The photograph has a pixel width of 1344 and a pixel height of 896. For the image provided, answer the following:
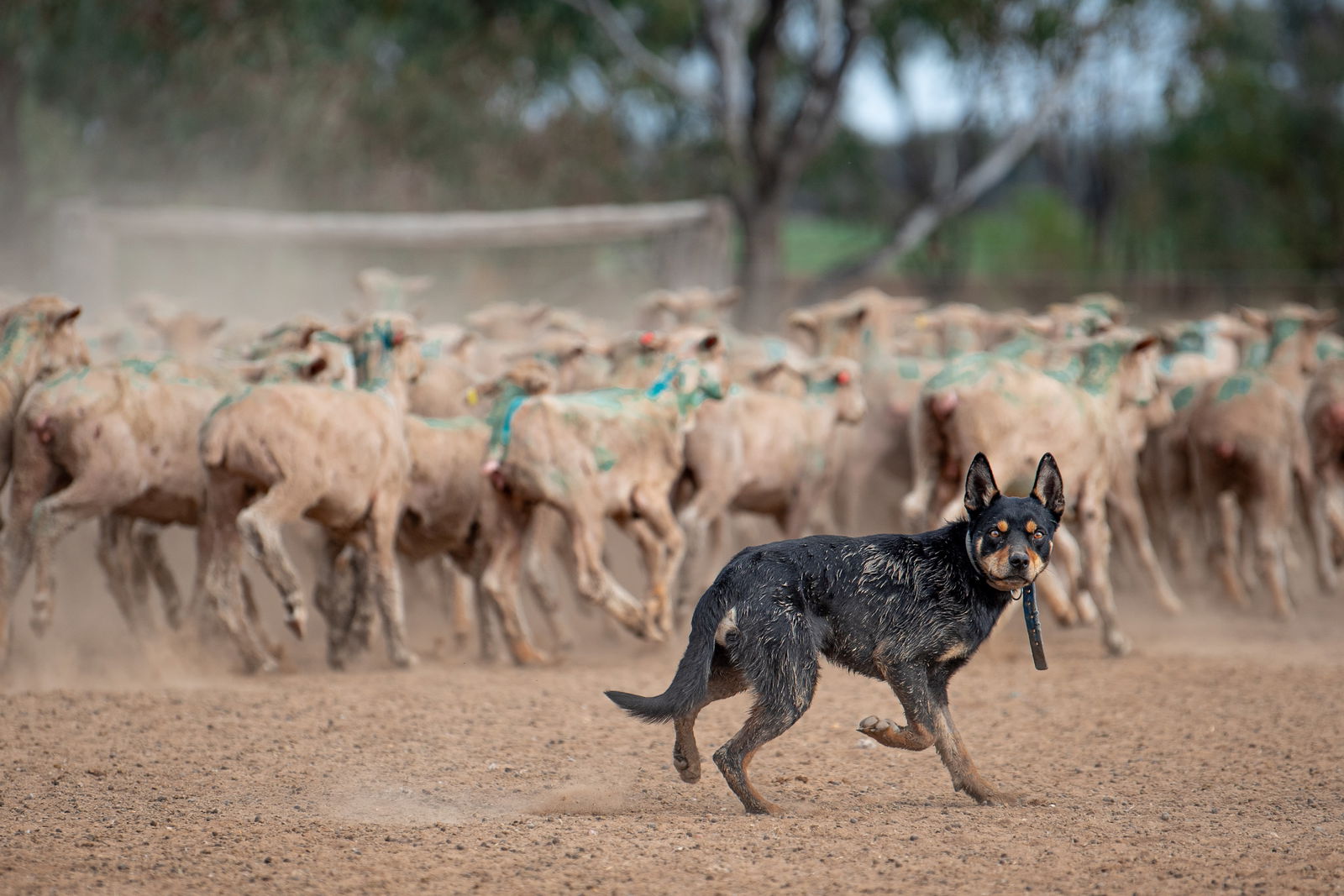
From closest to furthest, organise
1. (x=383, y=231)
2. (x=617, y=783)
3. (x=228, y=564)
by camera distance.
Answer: (x=617, y=783), (x=228, y=564), (x=383, y=231)

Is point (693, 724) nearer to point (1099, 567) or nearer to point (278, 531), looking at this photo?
point (278, 531)

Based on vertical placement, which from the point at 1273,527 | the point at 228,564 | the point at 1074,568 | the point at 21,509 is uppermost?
the point at 1273,527

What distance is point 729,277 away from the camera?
2291 centimetres

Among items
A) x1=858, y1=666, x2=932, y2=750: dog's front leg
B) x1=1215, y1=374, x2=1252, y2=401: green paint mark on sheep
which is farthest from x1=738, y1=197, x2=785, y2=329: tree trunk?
x1=858, y1=666, x2=932, y2=750: dog's front leg

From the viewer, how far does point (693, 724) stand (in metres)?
6.33

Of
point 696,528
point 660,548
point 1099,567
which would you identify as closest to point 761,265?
point 696,528

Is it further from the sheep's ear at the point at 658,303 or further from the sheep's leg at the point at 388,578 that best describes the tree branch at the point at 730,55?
the sheep's leg at the point at 388,578

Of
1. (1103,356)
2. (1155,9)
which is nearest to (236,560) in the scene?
(1103,356)

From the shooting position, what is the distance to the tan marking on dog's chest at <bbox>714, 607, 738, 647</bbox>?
6105 mm

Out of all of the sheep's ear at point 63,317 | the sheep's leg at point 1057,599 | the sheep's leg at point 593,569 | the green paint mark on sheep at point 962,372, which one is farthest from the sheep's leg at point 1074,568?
the sheep's ear at point 63,317

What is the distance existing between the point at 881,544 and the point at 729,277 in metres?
16.8

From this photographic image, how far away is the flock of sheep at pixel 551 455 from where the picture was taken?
910cm

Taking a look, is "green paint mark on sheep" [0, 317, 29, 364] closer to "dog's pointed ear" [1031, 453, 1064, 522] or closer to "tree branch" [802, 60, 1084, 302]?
"dog's pointed ear" [1031, 453, 1064, 522]

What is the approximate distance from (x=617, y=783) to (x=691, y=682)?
0.98m
